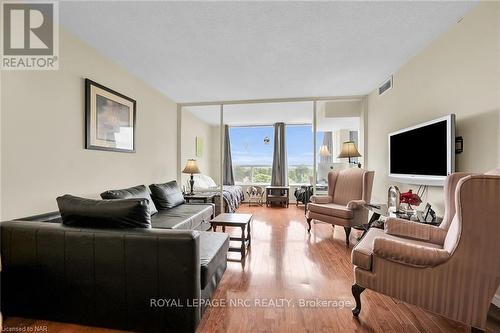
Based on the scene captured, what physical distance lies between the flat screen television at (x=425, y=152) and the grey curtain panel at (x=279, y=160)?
12.6 feet

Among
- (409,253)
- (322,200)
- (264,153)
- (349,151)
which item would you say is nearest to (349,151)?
(349,151)

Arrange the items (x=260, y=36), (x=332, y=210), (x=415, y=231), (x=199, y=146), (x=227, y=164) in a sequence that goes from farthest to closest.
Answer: (x=227, y=164)
(x=199, y=146)
(x=332, y=210)
(x=260, y=36)
(x=415, y=231)

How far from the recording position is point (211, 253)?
1744 mm

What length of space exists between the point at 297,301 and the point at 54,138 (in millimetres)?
2713

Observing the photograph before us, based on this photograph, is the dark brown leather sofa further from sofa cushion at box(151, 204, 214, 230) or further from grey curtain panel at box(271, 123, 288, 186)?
grey curtain panel at box(271, 123, 288, 186)

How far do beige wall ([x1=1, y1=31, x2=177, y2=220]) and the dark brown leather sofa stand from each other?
0.53m

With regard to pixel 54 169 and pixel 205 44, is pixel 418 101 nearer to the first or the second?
pixel 205 44

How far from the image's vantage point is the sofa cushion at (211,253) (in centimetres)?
155

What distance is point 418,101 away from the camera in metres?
2.81

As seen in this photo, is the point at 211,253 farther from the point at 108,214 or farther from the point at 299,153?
the point at 299,153

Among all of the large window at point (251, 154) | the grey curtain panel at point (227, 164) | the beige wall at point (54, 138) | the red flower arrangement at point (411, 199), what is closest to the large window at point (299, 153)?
the large window at point (251, 154)

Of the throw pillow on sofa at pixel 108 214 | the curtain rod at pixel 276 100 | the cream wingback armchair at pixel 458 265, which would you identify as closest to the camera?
the cream wingback armchair at pixel 458 265

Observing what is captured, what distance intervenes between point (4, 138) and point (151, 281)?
5.49 ft

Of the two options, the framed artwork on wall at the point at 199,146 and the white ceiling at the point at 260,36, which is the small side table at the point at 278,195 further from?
the white ceiling at the point at 260,36
